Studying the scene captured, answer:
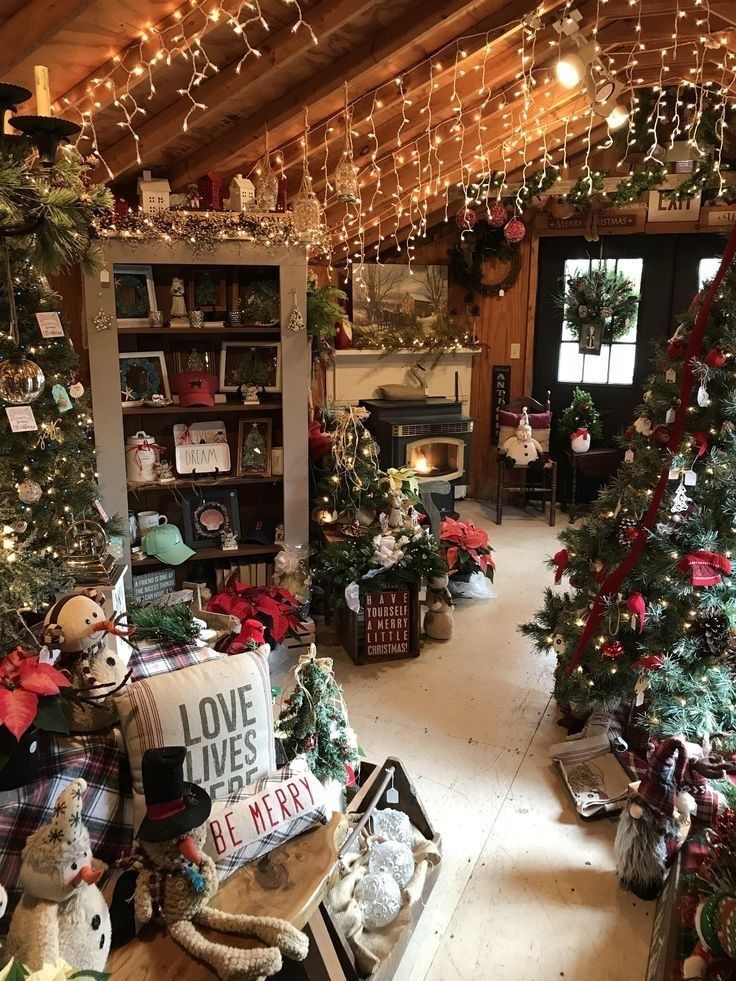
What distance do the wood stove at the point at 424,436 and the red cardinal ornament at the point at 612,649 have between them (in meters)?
2.64

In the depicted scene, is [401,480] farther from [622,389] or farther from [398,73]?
[622,389]

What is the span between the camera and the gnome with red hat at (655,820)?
2082 millimetres

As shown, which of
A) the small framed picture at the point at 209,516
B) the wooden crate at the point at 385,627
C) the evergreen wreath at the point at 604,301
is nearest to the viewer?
the wooden crate at the point at 385,627

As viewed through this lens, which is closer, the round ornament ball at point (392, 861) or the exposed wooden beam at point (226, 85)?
the round ornament ball at point (392, 861)

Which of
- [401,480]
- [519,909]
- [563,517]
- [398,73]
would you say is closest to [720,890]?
[519,909]

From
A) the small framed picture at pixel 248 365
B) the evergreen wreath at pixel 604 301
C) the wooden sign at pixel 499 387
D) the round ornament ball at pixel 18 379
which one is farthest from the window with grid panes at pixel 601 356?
the round ornament ball at pixel 18 379

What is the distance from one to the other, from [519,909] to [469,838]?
0.31 meters

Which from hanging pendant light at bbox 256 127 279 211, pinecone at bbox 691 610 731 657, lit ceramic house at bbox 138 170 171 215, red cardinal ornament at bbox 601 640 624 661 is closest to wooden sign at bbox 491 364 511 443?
hanging pendant light at bbox 256 127 279 211

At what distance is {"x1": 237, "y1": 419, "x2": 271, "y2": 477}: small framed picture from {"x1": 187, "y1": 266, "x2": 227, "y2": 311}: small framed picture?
24.1 inches

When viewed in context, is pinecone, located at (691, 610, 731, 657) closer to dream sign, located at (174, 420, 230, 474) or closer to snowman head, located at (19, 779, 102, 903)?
snowman head, located at (19, 779, 102, 903)

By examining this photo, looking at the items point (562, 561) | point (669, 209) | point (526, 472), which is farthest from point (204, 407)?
point (669, 209)

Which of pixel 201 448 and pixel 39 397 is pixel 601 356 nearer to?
pixel 201 448

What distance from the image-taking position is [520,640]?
3.80 metres

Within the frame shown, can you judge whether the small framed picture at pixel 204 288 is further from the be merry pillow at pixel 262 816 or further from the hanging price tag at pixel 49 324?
the be merry pillow at pixel 262 816
